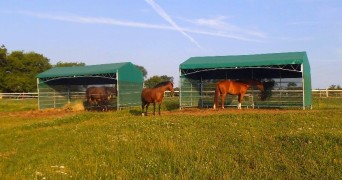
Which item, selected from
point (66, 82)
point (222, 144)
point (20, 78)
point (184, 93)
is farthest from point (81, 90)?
point (20, 78)

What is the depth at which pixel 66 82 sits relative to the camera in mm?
33906

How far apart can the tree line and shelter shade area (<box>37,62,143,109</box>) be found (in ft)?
111

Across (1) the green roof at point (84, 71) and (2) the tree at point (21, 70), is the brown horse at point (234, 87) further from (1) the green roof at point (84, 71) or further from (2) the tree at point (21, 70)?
(2) the tree at point (21, 70)

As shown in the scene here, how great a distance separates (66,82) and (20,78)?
39.6 metres

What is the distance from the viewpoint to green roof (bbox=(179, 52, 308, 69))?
21644mm

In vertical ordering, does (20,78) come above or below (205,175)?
above

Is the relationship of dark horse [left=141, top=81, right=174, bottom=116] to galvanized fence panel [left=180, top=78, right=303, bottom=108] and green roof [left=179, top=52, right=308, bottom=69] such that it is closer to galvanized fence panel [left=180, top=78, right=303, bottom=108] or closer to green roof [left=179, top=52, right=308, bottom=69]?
green roof [left=179, top=52, right=308, bottom=69]

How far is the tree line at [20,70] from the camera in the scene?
226 ft

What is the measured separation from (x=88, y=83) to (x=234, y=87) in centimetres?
1547

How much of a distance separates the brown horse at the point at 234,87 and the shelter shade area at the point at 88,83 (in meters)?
7.47

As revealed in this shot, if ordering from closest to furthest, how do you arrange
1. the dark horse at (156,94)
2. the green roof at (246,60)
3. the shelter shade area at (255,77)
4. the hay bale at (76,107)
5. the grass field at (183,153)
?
the grass field at (183,153)
the dark horse at (156,94)
the green roof at (246,60)
the shelter shade area at (255,77)
the hay bale at (76,107)

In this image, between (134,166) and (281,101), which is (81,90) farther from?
(134,166)

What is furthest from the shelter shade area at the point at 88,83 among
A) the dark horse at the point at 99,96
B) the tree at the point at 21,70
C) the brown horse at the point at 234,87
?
the tree at the point at 21,70

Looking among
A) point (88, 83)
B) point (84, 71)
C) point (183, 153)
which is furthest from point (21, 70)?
point (183, 153)
